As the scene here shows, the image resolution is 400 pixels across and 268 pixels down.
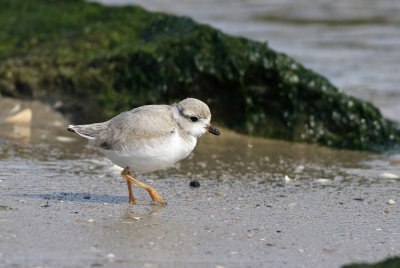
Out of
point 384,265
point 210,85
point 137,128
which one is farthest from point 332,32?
point 384,265

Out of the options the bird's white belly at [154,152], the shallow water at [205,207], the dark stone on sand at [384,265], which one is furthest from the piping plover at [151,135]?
the dark stone on sand at [384,265]

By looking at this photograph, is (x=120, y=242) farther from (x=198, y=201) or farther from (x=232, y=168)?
(x=232, y=168)

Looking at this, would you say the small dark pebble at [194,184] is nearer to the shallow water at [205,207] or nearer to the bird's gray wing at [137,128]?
the shallow water at [205,207]

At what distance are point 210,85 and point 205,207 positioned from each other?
2.91 m

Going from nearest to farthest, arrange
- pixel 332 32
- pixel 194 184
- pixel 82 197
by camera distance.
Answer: pixel 82 197
pixel 194 184
pixel 332 32

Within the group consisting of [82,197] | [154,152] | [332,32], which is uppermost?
[332,32]

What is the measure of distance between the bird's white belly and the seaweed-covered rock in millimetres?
2793

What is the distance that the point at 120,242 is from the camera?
3.71 meters

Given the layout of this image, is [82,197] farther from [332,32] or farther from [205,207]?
[332,32]

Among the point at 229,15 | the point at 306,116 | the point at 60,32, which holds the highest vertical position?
the point at 229,15

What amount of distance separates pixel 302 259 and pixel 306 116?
383 centimetres

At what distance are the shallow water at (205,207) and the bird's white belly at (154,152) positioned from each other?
365mm

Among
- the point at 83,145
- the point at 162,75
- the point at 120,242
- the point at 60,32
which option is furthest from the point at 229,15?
the point at 120,242

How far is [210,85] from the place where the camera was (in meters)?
7.32
